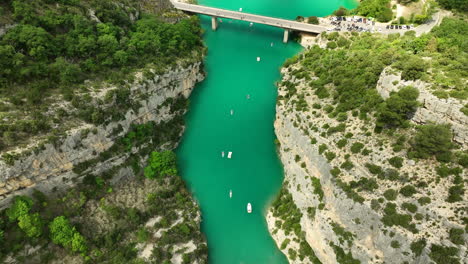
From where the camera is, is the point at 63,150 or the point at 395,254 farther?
the point at 63,150

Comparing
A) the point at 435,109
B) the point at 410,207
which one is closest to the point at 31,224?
the point at 410,207

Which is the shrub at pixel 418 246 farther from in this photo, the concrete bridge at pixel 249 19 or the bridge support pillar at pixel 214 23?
the bridge support pillar at pixel 214 23

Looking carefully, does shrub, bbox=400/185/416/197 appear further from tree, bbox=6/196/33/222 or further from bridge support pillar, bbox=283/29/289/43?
bridge support pillar, bbox=283/29/289/43

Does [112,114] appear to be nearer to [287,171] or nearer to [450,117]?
[287,171]

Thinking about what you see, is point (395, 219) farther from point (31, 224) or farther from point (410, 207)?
point (31, 224)

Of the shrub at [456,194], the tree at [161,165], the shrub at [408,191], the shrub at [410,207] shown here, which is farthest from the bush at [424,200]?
the tree at [161,165]

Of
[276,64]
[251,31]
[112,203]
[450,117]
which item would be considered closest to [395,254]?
[450,117]
